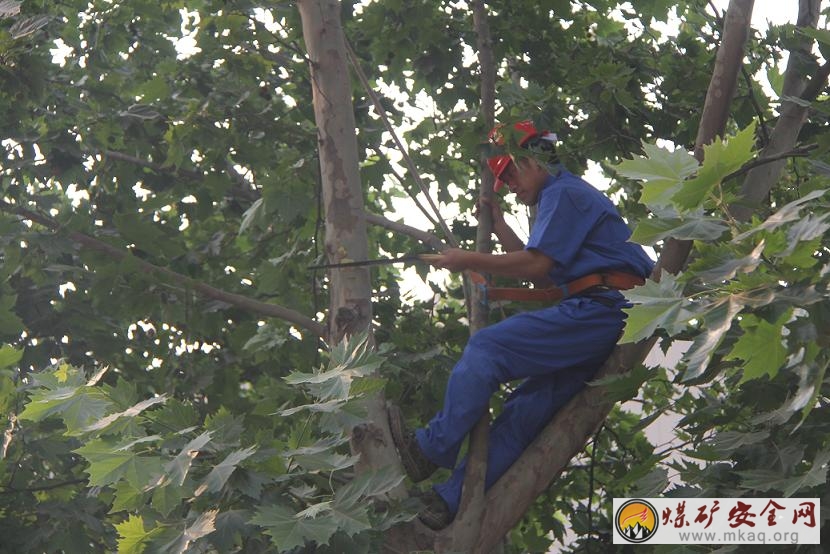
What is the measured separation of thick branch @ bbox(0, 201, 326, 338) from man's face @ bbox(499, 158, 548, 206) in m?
0.97

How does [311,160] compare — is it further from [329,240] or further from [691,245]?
[691,245]

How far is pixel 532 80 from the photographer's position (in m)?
6.36

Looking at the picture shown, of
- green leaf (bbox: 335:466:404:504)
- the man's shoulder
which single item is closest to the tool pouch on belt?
the man's shoulder

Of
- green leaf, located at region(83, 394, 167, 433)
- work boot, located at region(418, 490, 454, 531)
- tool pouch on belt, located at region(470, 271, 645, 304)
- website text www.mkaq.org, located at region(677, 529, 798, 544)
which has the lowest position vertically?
website text www.mkaq.org, located at region(677, 529, 798, 544)

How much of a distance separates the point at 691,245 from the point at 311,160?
7.33ft

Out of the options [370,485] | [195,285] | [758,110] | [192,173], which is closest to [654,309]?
[370,485]

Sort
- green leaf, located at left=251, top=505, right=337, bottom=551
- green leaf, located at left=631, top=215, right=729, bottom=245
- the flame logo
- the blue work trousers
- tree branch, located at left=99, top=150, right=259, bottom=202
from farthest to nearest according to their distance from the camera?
tree branch, located at left=99, top=150, right=259, bottom=202 → the blue work trousers → the flame logo → green leaf, located at left=251, top=505, right=337, bottom=551 → green leaf, located at left=631, top=215, right=729, bottom=245

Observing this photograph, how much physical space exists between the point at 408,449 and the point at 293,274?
2.30 meters

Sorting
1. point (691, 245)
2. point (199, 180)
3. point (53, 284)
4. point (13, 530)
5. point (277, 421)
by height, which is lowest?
point (13, 530)

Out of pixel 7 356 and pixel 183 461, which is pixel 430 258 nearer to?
pixel 183 461

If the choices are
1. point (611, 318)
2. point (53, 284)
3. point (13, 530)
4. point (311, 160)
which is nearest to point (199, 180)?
point (53, 284)

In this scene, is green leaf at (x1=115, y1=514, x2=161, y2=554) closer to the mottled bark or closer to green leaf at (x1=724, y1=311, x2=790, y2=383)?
green leaf at (x1=724, y1=311, x2=790, y2=383)

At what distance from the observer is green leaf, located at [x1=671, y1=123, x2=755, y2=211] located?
2.98 m

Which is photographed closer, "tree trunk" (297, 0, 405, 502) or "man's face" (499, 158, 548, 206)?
"tree trunk" (297, 0, 405, 502)
